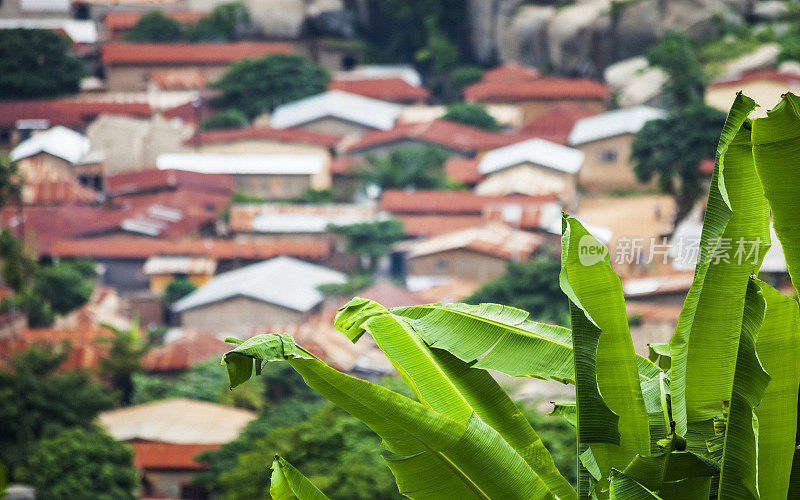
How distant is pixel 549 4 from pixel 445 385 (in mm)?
23369

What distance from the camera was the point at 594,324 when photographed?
190cm

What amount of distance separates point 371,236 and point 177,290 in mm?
3402

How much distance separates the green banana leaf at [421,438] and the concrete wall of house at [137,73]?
24.3m

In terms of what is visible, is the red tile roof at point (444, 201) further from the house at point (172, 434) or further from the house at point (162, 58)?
the house at point (162, 58)

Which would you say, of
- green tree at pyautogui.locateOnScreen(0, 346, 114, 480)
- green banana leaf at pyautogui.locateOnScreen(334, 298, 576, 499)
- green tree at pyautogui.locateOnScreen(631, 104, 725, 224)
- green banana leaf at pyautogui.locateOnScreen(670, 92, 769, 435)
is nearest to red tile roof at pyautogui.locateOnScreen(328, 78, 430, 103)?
green tree at pyautogui.locateOnScreen(631, 104, 725, 224)

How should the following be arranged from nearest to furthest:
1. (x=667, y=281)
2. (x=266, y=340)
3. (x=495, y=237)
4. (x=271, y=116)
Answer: (x=266, y=340), (x=667, y=281), (x=495, y=237), (x=271, y=116)

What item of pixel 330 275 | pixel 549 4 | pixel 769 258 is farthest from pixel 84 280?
pixel 549 4

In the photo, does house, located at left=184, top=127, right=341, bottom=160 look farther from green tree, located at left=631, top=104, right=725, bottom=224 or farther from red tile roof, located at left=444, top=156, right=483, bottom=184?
green tree, located at left=631, top=104, right=725, bottom=224

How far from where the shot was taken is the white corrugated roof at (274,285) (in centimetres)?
1611

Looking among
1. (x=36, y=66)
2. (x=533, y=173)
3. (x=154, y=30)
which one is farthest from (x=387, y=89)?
(x=36, y=66)

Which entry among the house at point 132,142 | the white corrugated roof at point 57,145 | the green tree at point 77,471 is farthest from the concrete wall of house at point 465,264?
the white corrugated roof at point 57,145

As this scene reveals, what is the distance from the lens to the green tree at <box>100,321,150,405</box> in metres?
14.2

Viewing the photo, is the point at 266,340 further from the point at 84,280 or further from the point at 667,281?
the point at 84,280

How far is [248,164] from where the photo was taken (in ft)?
68.0
